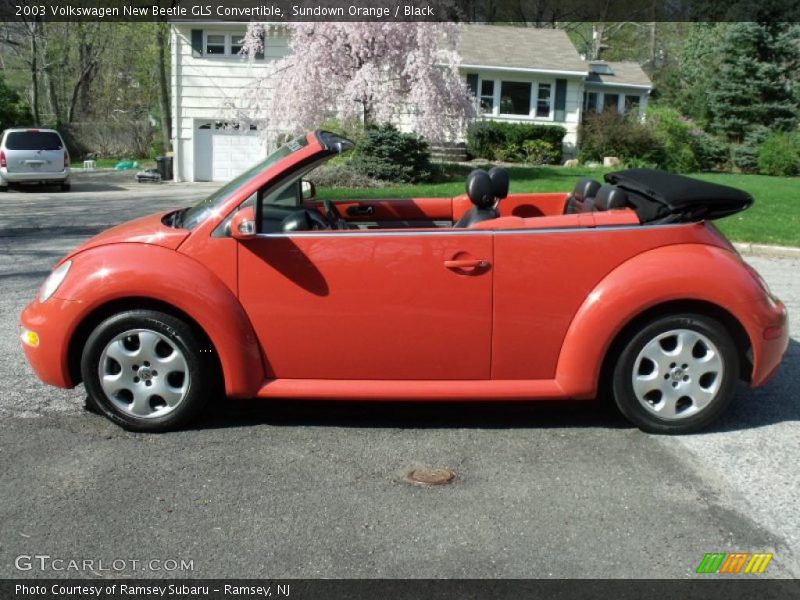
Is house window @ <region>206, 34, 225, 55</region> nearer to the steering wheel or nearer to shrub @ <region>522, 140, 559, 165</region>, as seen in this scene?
shrub @ <region>522, 140, 559, 165</region>

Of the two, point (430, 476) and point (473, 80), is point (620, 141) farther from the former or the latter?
point (430, 476)

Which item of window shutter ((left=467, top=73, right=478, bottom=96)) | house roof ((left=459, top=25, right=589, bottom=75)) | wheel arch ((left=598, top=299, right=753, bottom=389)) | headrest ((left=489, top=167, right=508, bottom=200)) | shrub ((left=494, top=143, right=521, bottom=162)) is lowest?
wheel arch ((left=598, top=299, right=753, bottom=389))

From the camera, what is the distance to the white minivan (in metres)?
21.9

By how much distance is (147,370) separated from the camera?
176 inches

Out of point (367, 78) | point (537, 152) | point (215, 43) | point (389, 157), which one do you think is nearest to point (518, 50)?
point (537, 152)

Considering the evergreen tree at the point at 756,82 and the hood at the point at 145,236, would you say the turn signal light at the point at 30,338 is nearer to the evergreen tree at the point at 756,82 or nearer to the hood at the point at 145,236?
the hood at the point at 145,236

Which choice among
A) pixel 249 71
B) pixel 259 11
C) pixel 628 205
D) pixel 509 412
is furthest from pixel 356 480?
pixel 249 71

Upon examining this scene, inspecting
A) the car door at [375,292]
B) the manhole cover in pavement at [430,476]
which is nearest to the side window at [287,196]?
the car door at [375,292]

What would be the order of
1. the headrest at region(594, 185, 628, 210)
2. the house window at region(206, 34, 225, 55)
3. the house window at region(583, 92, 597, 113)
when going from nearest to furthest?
1. the headrest at region(594, 185, 628, 210)
2. the house window at region(206, 34, 225, 55)
3. the house window at region(583, 92, 597, 113)

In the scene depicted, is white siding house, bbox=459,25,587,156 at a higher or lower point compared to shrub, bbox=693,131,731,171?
higher

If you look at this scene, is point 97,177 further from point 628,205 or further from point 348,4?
point 628,205

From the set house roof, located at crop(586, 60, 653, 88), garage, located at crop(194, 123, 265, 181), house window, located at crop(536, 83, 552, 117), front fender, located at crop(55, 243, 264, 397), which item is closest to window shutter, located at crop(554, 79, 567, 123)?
house window, located at crop(536, 83, 552, 117)

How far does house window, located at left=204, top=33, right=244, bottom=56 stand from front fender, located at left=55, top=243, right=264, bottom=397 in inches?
1023

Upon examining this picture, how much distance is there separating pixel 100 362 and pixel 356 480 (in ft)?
5.30
